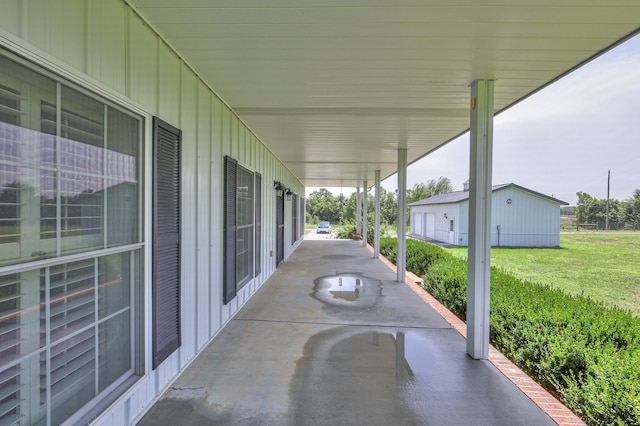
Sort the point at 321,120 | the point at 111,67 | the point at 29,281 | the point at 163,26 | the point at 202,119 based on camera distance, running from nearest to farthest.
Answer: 1. the point at 29,281
2. the point at 111,67
3. the point at 163,26
4. the point at 202,119
5. the point at 321,120

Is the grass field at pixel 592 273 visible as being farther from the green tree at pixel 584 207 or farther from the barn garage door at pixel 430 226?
the green tree at pixel 584 207

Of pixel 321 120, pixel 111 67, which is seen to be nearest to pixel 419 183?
pixel 321 120

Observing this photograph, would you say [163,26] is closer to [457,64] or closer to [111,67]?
[111,67]

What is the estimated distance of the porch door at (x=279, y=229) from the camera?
28.5 ft

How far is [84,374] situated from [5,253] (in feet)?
3.09

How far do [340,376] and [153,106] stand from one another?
2964 millimetres

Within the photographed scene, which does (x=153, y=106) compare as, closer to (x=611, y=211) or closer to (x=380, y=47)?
(x=380, y=47)

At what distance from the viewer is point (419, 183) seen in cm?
5172

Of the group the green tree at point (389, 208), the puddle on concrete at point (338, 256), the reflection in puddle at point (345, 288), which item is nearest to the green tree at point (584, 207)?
the green tree at point (389, 208)

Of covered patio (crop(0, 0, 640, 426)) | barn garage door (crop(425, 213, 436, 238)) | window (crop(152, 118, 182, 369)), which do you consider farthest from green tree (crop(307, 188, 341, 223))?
window (crop(152, 118, 182, 369))

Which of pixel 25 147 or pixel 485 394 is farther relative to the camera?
pixel 485 394

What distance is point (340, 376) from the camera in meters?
3.02

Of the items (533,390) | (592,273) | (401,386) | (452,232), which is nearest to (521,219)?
(452,232)

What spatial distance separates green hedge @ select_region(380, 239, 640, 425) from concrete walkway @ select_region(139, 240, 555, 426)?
1.18ft
